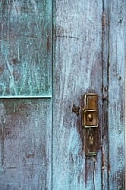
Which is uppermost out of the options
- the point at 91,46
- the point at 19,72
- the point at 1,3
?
the point at 1,3

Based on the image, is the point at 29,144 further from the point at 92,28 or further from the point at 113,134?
the point at 92,28

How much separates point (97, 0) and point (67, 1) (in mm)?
115

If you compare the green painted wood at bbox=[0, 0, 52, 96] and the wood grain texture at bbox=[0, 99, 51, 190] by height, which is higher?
the green painted wood at bbox=[0, 0, 52, 96]

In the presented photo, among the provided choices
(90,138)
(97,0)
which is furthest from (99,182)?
(97,0)

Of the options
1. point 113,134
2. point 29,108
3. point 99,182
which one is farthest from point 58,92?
point 99,182

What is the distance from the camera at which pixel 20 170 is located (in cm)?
129

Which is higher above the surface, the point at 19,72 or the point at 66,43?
the point at 66,43

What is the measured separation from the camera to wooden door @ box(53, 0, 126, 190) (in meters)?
1.31

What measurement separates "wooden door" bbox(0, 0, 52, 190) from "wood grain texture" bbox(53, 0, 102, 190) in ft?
0.11

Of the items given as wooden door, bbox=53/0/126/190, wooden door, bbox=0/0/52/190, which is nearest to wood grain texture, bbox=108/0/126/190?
wooden door, bbox=53/0/126/190

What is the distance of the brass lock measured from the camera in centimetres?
131

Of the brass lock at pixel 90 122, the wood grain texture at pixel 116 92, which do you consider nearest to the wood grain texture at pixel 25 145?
the brass lock at pixel 90 122

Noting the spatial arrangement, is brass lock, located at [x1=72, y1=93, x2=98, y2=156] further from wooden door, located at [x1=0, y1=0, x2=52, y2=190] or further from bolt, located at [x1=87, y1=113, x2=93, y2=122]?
wooden door, located at [x1=0, y1=0, x2=52, y2=190]

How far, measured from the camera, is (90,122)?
1311 mm
